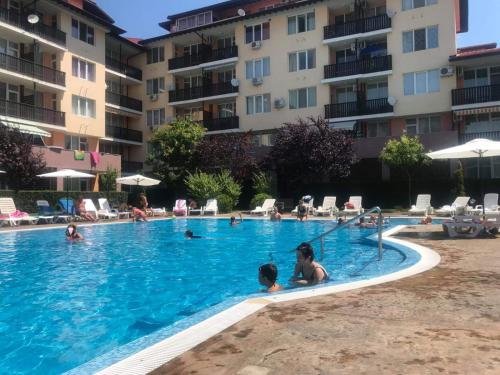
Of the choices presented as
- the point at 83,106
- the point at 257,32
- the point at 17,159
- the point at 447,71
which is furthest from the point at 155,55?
the point at 447,71

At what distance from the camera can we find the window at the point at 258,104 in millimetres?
38000

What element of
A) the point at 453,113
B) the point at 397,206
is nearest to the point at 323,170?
the point at 397,206

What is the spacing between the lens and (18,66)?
1187 inches

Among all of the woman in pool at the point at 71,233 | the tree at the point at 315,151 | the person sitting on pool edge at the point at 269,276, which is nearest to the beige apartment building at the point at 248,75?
the tree at the point at 315,151

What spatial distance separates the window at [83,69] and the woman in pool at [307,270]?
32464mm

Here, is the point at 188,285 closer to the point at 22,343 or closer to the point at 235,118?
the point at 22,343

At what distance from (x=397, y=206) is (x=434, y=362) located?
27545 mm

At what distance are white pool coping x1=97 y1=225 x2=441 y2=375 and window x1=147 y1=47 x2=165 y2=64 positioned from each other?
133 feet

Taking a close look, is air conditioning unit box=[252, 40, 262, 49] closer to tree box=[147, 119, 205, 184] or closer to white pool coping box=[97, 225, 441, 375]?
tree box=[147, 119, 205, 184]

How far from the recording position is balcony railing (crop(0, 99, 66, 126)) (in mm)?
29000

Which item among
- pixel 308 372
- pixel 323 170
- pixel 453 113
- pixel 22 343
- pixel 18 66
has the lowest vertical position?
pixel 22 343

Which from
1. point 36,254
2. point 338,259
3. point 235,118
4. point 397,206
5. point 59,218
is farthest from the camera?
point 235,118

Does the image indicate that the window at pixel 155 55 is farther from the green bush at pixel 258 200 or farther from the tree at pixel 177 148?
the green bush at pixel 258 200

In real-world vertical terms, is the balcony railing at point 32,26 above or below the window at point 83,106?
above
